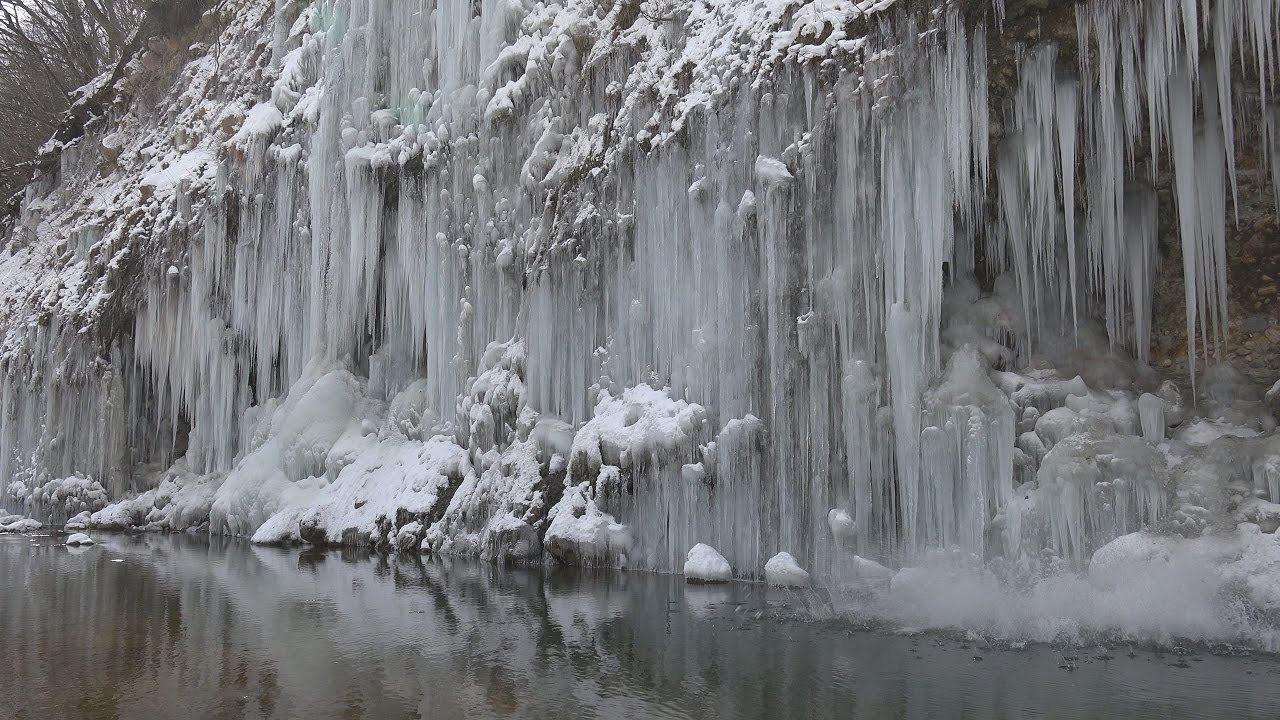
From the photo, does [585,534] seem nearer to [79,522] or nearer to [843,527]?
[843,527]

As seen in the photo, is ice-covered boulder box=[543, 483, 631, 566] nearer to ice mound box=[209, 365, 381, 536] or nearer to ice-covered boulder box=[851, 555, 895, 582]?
ice-covered boulder box=[851, 555, 895, 582]

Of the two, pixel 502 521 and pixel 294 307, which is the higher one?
pixel 294 307

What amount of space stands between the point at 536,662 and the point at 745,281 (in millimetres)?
5388

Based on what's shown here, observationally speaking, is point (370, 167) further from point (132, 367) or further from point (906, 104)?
point (906, 104)

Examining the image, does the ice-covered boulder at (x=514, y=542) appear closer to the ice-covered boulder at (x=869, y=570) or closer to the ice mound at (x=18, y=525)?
the ice-covered boulder at (x=869, y=570)

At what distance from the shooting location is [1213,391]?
8805mm

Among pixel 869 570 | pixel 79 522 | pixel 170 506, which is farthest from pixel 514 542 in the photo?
pixel 79 522

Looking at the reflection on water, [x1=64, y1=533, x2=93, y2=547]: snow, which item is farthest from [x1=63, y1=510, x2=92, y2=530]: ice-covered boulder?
the reflection on water

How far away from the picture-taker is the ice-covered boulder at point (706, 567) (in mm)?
10055

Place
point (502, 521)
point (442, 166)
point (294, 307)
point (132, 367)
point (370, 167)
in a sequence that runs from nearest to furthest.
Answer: point (502, 521) < point (442, 166) < point (370, 167) < point (294, 307) < point (132, 367)

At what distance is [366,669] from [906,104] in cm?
714

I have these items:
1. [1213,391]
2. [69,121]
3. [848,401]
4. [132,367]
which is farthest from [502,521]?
[69,121]

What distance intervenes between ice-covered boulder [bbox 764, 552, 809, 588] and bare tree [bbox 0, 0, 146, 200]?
3043cm

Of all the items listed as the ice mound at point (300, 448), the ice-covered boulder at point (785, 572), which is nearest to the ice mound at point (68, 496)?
the ice mound at point (300, 448)
